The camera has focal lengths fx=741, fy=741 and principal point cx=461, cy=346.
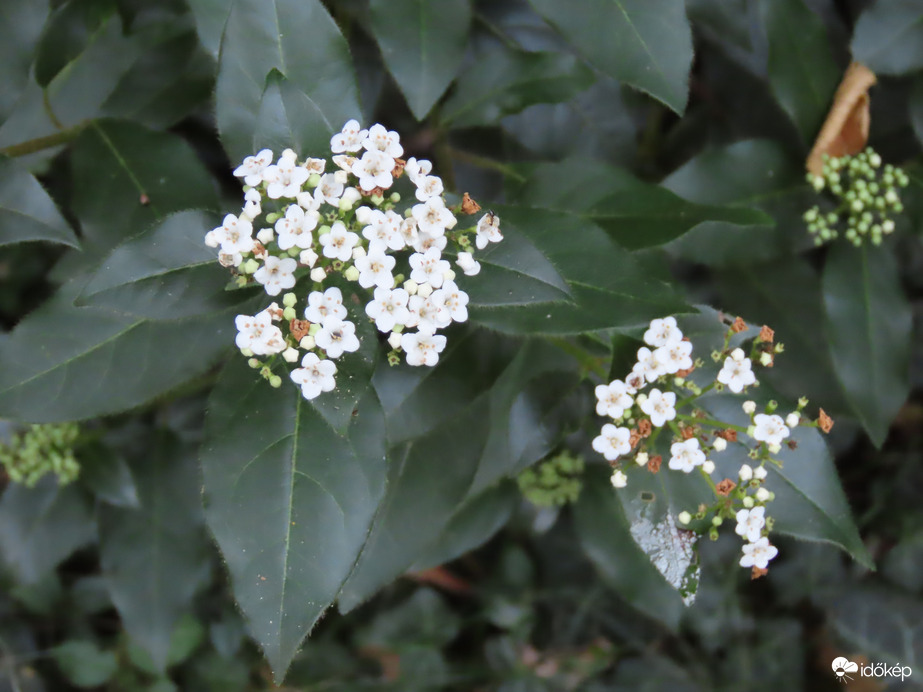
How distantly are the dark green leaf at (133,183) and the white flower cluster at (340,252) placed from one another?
78 centimetres

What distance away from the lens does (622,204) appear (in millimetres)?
2383

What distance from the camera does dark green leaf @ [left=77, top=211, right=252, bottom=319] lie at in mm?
1545

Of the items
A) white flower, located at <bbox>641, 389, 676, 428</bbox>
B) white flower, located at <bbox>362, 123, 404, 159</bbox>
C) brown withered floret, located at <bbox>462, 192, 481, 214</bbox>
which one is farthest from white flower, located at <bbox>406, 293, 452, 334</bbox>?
Answer: white flower, located at <bbox>641, 389, 676, 428</bbox>

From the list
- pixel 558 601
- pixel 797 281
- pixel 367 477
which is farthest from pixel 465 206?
pixel 558 601

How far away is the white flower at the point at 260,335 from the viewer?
1561 millimetres

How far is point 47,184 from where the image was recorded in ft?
9.87

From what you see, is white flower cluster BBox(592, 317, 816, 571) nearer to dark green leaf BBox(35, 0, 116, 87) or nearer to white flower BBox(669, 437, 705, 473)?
white flower BBox(669, 437, 705, 473)

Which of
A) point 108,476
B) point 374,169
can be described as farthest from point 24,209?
point 108,476

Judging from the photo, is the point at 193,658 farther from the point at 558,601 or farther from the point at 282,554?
the point at 282,554

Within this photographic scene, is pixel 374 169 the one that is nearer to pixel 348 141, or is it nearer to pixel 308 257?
pixel 348 141

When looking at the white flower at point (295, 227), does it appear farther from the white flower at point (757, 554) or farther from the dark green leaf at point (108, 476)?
the dark green leaf at point (108, 476)

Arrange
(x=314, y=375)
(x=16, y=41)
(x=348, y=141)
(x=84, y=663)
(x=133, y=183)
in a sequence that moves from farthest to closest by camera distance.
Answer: (x=84, y=663), (x=133, y=183), (x=16, y=41), (x=348, y=141), (x=314, y=375)

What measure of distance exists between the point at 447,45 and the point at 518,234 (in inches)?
34.7

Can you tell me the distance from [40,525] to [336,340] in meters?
2.00
